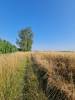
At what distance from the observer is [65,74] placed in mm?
5934

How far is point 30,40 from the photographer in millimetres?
61000

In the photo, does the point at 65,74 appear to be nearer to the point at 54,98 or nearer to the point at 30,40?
the point at 54,98

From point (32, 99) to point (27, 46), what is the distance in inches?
2175

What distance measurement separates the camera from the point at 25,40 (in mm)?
59188

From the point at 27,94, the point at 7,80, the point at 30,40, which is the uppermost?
the point at 30,40

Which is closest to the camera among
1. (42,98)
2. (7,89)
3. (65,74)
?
(42,98)

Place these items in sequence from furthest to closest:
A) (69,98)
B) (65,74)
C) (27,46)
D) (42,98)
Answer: (27,46) < (65,74) < (42,98) < (69,98)

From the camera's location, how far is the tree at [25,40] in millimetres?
58531

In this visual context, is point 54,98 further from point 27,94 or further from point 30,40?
point 30,40

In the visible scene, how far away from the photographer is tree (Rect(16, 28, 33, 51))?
58.5m

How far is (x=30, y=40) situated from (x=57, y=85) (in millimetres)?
56674

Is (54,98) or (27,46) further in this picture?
(27,46)

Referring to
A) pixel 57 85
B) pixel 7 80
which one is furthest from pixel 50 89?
pixel 7 80

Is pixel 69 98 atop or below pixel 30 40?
below
